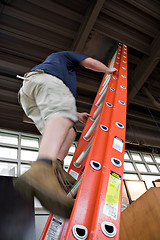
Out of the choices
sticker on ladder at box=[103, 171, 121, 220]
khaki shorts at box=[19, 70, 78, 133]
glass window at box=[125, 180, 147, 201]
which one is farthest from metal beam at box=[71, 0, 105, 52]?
glass window at box=[125, 180, 147, 201]

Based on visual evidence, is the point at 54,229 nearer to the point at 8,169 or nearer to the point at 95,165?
the point at 95,165

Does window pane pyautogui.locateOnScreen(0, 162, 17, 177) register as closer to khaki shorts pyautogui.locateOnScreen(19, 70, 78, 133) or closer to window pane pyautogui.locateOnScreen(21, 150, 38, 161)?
window pane pyautogui.locateOnScreen(21, 150, 38, 161)

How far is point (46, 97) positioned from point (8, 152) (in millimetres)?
4078

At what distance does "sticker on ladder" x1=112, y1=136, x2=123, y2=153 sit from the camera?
1.28m

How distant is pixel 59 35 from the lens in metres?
3.61

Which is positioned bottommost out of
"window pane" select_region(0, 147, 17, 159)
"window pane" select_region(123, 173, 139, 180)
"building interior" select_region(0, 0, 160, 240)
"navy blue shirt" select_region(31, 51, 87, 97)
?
"window pane" select_region(0, 147, 17, 159)

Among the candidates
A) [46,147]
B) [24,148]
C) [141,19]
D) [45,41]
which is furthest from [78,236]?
[24,148]

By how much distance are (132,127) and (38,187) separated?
477 centimetres

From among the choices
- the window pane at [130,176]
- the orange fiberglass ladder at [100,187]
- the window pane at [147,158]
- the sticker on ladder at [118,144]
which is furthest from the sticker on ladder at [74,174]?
the window pane at [147,158]

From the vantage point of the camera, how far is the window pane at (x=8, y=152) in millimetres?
4709

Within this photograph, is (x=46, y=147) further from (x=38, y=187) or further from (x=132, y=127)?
(x=132, y=127)

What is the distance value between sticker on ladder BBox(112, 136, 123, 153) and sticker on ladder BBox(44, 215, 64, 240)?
1.98ft

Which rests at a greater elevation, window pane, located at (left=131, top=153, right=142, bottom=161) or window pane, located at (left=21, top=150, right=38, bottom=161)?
window pane, located at (left=131, top=153, right=142, bottom=161)

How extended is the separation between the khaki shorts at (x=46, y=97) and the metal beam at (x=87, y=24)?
7.62 feet
